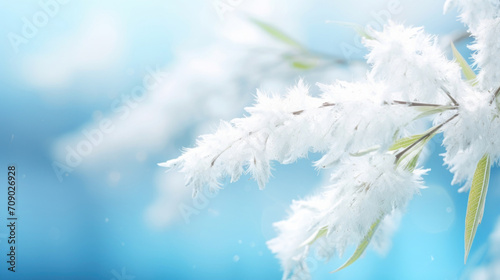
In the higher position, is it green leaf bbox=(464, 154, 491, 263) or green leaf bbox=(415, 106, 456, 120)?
green leaf bbox=(415, 106, 456, 120)

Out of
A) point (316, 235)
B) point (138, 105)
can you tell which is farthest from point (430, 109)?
point (138, 105)

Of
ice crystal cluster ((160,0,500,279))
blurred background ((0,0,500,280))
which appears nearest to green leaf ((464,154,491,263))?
ice crystal cluster ((160,0,500,279))

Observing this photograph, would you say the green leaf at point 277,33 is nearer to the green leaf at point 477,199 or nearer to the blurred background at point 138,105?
the blurred background at point 138,105

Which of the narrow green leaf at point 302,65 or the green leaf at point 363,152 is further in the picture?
the narrow green leaf at point 302,65

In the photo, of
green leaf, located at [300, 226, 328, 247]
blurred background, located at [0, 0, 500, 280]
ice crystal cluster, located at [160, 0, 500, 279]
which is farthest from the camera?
blurred background, located at [0, 0, 500, 280]

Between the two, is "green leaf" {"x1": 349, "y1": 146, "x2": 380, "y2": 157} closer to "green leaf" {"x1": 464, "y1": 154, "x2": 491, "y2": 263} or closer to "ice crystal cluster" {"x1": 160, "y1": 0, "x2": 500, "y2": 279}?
"ice crystal cluster" {"x1": 160, "y1": 0, "x2": 500, "y2": 279}

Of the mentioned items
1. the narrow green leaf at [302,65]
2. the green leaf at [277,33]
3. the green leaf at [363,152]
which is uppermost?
the green leaf at [277,33]

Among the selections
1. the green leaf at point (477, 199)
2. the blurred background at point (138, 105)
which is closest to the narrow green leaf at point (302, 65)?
the blurred background at point (138, 105)

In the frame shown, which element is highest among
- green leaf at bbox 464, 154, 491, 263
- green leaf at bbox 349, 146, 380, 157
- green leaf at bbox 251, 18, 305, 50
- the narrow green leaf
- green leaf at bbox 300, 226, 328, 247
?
green leaf at bbox 251, 18, 305, 50

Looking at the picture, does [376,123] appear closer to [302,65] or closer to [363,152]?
[363,152]
